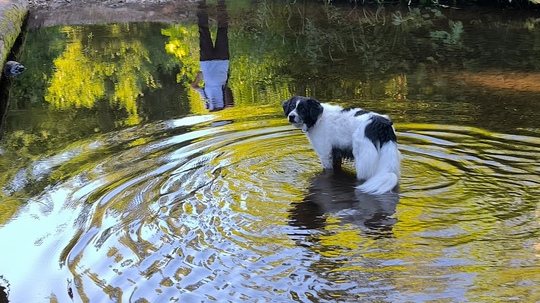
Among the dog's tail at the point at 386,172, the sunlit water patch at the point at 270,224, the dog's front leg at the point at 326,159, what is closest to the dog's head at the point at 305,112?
the dog's front leg at the point at 326,159

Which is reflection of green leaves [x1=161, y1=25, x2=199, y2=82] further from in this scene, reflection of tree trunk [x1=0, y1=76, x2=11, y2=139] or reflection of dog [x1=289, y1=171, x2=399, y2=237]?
reflection of dog [x1=289, y1=171, x2=399, y2=237]

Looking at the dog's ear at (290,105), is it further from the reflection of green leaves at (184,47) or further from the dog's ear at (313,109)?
the reflection of green leaves at (184,47)

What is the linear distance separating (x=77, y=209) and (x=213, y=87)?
16.9 ft

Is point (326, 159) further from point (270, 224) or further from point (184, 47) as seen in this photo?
point (184, 47)

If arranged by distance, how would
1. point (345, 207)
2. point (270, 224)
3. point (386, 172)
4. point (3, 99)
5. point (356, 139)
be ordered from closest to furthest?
point (270, 224)
point (345, 207)
point (386, 172)
point (356, 139)
point (3, 99)

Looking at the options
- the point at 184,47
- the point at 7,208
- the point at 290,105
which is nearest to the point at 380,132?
the point at 290,105

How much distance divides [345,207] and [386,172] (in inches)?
21.6

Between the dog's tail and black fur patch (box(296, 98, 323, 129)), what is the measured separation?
2.82 ft

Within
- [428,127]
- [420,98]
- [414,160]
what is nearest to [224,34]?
[420,98]

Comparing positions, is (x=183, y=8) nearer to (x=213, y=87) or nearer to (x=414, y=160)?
(x=213, y=87)

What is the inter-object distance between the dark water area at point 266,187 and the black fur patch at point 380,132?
1.57ft

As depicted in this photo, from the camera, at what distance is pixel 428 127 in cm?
819

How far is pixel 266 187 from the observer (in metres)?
6.51

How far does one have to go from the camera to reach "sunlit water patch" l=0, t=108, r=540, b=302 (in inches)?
186
